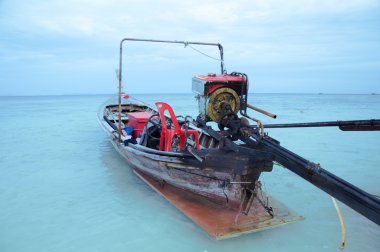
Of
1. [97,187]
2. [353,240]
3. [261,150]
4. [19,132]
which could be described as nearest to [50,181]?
[97,187]

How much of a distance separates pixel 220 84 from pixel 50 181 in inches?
217

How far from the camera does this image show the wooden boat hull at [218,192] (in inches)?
160

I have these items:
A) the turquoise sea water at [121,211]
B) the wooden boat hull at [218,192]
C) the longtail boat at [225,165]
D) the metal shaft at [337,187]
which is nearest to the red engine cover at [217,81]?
the longtail boat at [225,165]

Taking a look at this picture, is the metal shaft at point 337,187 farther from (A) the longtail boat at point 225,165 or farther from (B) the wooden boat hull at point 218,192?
(B) the wooden boat hull at point 218,192

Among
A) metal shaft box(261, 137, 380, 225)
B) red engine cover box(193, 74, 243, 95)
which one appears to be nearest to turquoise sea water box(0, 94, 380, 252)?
metal shaft box(261, 137, 380, 225)

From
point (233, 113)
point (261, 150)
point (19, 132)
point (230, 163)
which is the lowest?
point (19, 132)

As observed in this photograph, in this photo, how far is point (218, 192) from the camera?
4.65 metres

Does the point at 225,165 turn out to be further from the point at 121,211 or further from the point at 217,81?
the point at 121,211

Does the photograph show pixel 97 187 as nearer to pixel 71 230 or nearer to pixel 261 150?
pixel 71 230

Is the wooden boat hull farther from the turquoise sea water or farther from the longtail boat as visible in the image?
the turquoise sea water

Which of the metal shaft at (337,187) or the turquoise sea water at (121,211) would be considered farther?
the turquoise sea water at (121,211)

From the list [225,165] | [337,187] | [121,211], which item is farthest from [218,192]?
[337,187]

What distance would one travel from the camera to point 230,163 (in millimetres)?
4035

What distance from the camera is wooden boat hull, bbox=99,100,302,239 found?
13.3 feet
